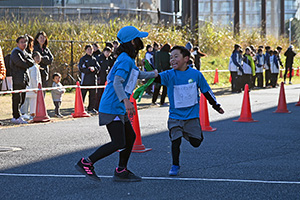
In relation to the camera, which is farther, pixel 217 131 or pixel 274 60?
pixel 274 60

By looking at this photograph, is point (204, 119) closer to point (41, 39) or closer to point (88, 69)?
point (41, 39)

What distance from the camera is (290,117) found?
14078 mm

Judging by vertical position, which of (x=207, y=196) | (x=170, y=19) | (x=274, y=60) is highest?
(x=170, y=19)

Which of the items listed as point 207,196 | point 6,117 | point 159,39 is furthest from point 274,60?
point 207,196

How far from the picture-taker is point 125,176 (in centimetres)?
651

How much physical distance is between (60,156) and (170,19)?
27197 mm

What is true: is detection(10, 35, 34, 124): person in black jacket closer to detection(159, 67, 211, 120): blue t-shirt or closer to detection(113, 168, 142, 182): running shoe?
detection(159, 67, 211, 120): blue t-shirt

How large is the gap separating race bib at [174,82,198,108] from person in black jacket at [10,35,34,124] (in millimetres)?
6237

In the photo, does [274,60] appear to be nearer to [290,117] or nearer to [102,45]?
[102,45]

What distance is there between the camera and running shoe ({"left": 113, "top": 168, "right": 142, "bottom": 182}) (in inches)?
257

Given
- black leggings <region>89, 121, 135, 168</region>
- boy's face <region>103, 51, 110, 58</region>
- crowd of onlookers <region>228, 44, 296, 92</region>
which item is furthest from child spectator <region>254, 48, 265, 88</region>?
black leggings <region>89, 121, 135, 168</region>

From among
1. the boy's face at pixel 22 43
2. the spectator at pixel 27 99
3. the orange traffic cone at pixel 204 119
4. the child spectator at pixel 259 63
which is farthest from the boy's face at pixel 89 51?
the child spectator at pixel 259 63

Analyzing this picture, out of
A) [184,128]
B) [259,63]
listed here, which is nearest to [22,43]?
[184,128]

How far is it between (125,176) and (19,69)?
674cm
